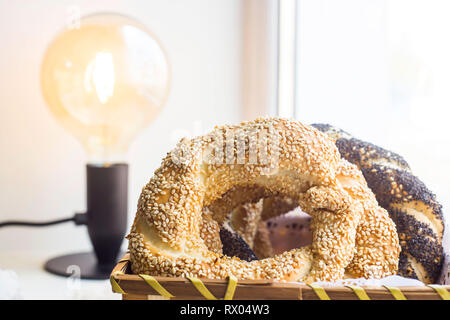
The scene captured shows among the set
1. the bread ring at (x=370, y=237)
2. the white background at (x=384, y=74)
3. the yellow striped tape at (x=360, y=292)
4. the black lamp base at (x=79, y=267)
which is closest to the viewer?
the yellow striped tape at (x=360, y=292)

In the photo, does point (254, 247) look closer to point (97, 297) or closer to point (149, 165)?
point (97, 297)

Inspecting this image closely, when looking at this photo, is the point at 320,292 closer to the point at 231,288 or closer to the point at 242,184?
the point at 231,288

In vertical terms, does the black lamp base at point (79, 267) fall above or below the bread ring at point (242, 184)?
below

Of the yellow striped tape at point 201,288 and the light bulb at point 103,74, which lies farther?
the light bulb at point 103,74

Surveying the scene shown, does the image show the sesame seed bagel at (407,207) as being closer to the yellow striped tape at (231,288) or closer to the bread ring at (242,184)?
the bread ring at (242,184)

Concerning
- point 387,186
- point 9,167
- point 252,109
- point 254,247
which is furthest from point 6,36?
point 387,186

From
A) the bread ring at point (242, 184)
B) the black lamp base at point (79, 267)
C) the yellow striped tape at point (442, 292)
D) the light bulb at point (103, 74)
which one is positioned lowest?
the black lamp base at point (79, 267)

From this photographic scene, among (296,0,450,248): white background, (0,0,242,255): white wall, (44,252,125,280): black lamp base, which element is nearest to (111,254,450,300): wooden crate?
Result: (296,0,450,248): white background

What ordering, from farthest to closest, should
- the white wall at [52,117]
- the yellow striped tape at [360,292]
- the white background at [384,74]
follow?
the white wall at [52,117], the white background at [384,74], the yellow striped tape at [360,292]

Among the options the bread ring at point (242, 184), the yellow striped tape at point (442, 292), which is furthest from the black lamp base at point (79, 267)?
the yellow striped tape at point (442, 292)
